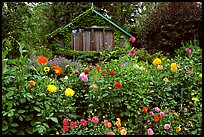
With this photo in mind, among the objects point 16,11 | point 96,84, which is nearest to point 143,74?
point 96,84

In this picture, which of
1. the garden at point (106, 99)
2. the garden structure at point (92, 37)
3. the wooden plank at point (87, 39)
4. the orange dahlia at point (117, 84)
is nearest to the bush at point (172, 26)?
the garden structure at point (92, 37)

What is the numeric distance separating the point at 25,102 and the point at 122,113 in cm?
94

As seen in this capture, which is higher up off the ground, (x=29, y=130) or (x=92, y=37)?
(x=92, y=37)

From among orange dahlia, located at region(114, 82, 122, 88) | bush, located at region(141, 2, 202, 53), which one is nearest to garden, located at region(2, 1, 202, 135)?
orange dahlia, located at region(114, 82, 122, 88)

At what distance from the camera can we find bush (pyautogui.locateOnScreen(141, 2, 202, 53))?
10.2 m

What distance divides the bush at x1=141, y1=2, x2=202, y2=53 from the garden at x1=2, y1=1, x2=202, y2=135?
6771 millimetres

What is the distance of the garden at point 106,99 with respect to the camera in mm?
2562

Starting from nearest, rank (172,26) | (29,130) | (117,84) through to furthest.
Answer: (29,130), (117,84), (172,26)

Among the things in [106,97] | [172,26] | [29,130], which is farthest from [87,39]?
[29,130]

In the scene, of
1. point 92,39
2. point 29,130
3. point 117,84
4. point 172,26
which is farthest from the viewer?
point 92,39

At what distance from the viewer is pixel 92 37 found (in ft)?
46.0

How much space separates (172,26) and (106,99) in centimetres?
789

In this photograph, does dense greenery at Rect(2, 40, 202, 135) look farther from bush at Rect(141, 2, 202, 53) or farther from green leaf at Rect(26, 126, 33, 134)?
bush at Rect(141, 2, 202, 53)

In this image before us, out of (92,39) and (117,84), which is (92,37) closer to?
(92,39)
